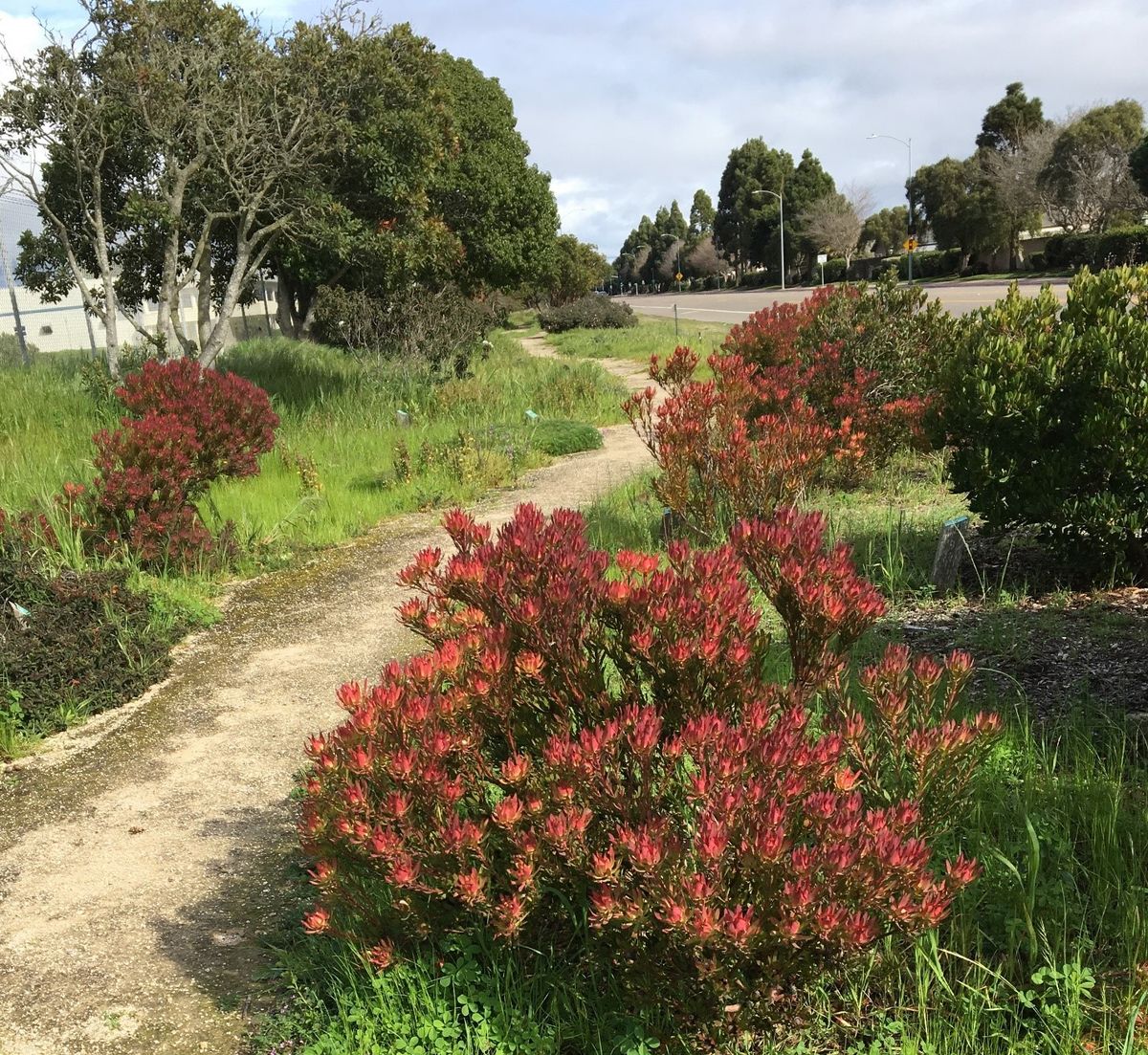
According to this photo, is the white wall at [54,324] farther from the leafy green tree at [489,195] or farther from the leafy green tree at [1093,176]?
the leafy green tree at [1093,176]

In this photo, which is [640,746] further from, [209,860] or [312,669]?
[312,669]

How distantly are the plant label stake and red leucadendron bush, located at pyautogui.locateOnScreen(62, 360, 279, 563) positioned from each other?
14.4 ft

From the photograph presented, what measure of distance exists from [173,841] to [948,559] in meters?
3.71

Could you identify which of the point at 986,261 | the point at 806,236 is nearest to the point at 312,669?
the point at 986,261

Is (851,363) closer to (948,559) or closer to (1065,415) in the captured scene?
(948,559)

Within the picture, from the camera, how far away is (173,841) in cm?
347

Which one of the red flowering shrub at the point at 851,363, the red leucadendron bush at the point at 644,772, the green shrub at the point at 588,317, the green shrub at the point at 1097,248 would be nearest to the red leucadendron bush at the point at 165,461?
the red flowering shrub at the point at 851,363

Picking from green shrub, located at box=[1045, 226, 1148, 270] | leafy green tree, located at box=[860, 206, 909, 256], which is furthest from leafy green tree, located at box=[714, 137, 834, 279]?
green shrub, located at box=[1045, 226, 1148, 270]

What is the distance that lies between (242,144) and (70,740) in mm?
7316

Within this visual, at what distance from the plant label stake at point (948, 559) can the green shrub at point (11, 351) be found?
43.6 ft

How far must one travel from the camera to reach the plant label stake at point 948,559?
4887 mm

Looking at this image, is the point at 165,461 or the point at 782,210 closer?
the point at 165,461

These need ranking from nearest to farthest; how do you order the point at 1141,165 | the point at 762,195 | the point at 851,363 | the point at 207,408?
the point at 207,408, the point at 851,363, the point at 1141,165, the point at 762,195

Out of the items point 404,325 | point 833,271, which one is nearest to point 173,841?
point 404,325
